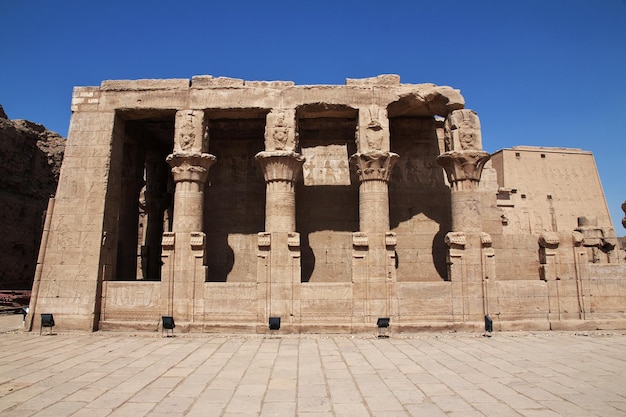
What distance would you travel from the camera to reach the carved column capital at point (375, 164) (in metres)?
11.4

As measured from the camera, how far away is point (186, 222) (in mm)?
11312

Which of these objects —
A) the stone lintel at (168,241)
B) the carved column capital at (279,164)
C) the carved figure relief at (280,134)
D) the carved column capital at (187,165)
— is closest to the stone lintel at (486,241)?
the carved column capital at (279,164)

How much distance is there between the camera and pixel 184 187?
11.6 meters

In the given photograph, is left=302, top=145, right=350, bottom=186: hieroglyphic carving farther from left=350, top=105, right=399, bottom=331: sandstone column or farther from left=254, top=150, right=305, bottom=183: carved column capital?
left=254, top=150, right=305, bottom=183: carved column capital

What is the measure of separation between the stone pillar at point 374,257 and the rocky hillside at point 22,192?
51.3 feet

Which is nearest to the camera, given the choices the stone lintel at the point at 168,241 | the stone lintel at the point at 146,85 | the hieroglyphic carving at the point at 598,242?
the stone lintel at the point at 168,241

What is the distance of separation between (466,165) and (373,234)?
3412 mm

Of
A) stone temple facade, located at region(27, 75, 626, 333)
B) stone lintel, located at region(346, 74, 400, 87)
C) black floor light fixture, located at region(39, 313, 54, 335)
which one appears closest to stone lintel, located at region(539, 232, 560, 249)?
stone temple facade, located at region(27, 75, 626, 333)

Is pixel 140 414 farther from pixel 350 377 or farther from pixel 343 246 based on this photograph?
pixel 343 246

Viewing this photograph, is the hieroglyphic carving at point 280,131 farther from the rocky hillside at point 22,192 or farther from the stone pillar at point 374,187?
the rocky hillside at point 22,192

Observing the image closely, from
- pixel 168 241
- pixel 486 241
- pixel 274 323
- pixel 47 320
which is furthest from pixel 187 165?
pixel 486 241

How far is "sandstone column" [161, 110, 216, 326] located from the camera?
1094cm

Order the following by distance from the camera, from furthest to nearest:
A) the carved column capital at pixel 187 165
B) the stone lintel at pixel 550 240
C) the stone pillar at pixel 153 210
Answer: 1. the stone pillar at pixel 153 210
2. the carved column capital at pixel 187 165
3. the stone lintel at pixel 550 240

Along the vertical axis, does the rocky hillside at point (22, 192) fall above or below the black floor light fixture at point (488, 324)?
above
